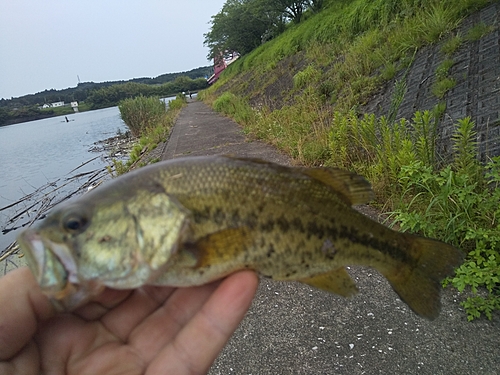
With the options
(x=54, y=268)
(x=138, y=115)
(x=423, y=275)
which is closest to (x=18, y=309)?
(x=54, y=268)

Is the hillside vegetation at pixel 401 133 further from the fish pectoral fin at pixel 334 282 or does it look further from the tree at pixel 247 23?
the tree at pixel 247 23

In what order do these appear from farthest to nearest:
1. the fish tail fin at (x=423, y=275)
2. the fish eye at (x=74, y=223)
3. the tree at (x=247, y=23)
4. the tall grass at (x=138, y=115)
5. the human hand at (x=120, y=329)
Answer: the tree at (x=247, y=23) < the tall grass at (x=138, y=115) < the fish tail fin at (x=423, y=275) < the human hand at (x=120, y=329) < the fish eye at (x=74, y=223)

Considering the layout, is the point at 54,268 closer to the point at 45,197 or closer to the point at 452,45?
the point at 452,45

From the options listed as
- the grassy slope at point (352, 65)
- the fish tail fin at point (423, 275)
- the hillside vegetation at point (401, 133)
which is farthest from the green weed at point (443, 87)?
the fish tail fin at point (423, 275)

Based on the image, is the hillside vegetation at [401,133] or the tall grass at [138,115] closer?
the hillside vegetation at [401,133]

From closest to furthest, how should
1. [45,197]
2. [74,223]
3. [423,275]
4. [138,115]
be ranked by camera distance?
1. [74,223]
2. [423,275]
3. [45,197]
4. [138,115]

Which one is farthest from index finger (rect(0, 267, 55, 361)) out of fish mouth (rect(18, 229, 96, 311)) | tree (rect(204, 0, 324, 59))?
tree (rect(204, 0, 324, 59))

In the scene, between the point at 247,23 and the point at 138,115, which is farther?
the point at 247,23
